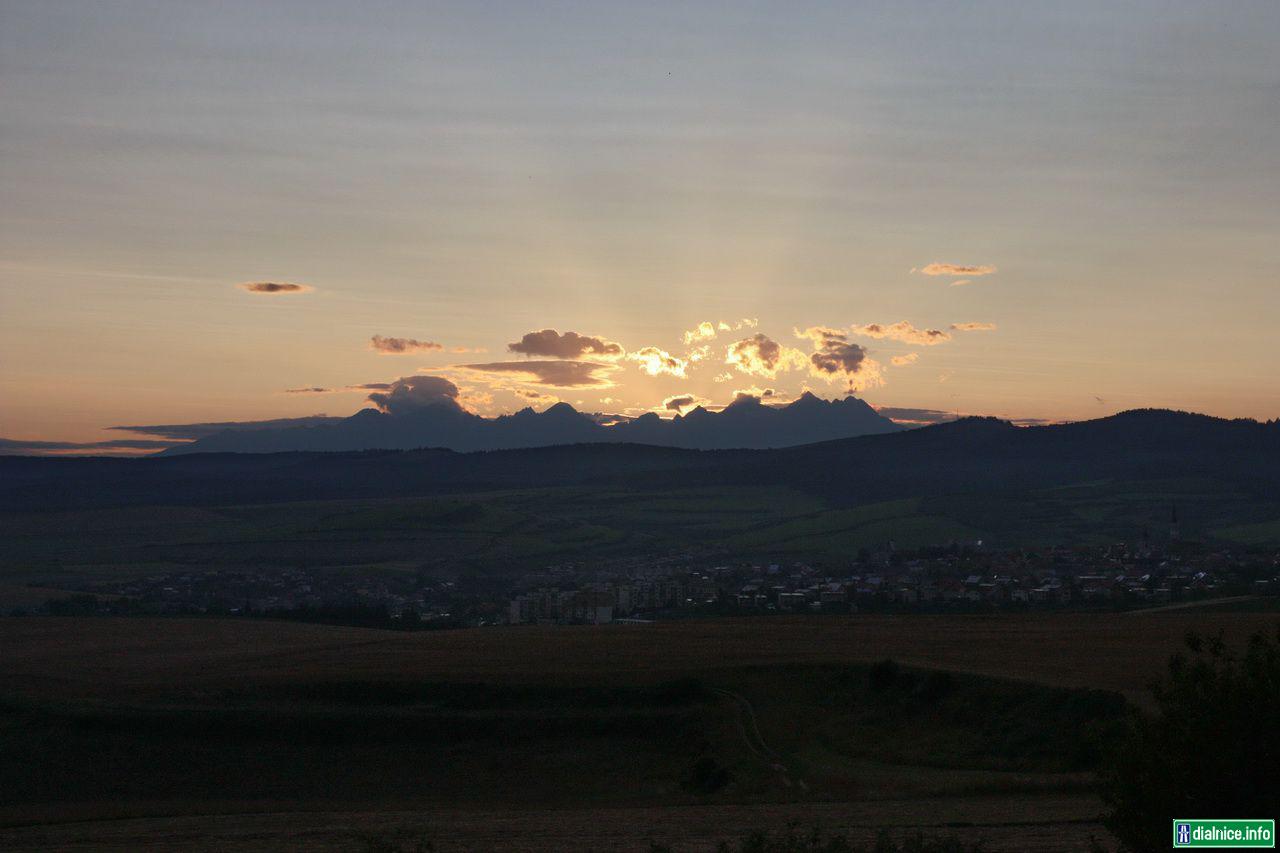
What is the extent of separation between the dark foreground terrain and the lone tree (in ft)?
10.4

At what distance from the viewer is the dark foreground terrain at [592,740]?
31641 mm

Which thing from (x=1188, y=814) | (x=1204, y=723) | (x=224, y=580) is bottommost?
(x=224, y=580)

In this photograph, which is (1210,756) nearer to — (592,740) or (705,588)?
(592,740)

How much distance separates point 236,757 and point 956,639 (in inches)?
1306

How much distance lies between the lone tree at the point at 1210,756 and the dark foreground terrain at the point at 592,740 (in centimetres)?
316

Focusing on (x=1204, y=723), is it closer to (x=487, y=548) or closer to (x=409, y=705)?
(x=409, y=705)

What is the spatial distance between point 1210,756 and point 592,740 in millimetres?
29245

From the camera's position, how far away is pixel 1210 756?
17.3 metres

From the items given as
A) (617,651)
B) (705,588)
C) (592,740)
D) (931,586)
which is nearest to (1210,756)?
(592,740)

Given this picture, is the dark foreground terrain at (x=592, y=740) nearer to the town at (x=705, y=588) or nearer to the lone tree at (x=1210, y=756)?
the lone tree at (x=1210, y=756)

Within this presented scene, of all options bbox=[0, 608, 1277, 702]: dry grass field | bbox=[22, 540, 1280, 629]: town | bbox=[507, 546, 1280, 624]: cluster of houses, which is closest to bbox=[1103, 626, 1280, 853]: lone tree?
bbox=[0, 608, 1277, 702]: dry grass field

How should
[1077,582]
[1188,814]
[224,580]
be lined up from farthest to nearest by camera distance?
[224,580] < [1077,582] < [1188,814]

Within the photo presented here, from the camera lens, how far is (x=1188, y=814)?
17.3 m

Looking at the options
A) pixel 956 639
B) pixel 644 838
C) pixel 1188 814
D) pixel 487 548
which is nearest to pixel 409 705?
pixel 644 838
